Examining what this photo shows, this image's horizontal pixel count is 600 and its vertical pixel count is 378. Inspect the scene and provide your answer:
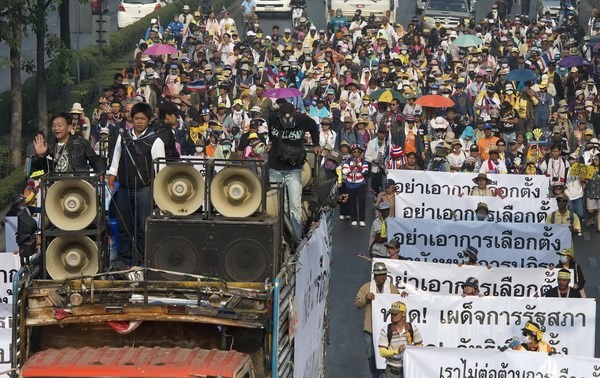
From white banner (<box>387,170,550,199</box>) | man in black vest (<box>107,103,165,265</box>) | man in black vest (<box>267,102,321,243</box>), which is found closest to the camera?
man in black vest (<box>107,103,165,265</box>)

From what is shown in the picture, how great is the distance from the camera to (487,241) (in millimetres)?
24188

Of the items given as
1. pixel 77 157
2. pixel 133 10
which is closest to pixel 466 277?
pixel 77 157

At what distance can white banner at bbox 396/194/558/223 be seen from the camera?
26250mm

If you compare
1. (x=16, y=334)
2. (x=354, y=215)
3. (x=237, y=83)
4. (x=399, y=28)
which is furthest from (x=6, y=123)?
(x=16, y=334)

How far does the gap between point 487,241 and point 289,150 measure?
292 inches

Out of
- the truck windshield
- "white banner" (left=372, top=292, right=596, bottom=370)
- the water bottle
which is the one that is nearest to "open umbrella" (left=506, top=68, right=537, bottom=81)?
the truck windshield

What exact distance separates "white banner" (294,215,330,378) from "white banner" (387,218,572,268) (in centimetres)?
554

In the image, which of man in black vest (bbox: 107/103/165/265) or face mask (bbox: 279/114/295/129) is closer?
man in black vest (bbox: 107/103/165/265)

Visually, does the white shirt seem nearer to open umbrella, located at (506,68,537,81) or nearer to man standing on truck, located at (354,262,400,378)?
man standing on truck, located at (354,262,400,378)

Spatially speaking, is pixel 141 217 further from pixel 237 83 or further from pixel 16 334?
pixel 237 83

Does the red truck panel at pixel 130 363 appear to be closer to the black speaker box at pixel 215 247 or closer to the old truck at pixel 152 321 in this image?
the old truck at pixel 152 321

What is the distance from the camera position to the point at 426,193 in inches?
1061

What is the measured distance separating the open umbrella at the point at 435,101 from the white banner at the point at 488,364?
16171mm

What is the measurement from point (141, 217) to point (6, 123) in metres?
20.2
